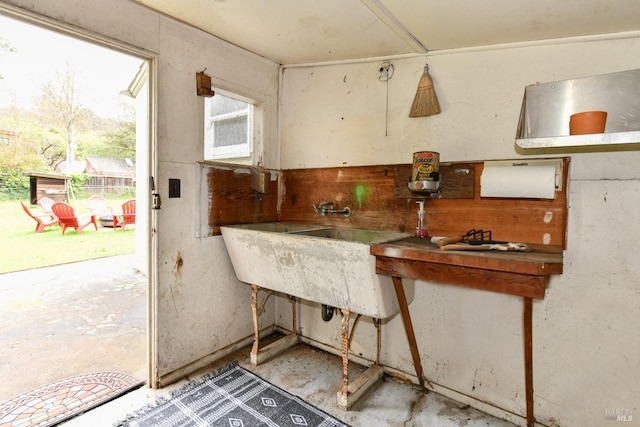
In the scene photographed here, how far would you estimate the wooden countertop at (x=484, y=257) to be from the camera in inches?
44.6

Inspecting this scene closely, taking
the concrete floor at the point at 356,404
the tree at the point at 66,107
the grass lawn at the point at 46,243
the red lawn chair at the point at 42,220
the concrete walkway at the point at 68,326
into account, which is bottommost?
the concrete floor at the point at 356,404

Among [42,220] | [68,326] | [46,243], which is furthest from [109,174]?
[68,326]

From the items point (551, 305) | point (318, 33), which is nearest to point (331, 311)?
point (551, 305)

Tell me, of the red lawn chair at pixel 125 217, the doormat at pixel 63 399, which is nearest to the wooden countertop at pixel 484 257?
the doormat at pixel 63 399

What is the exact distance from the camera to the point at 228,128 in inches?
116

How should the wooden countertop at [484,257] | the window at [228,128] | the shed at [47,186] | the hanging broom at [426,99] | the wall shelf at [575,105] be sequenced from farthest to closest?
the shed at [47,186]
the window at [228,128]
the hanging broom at [426,99]
the wall shelf at [575,105]
the wooden countertop at [484,257]

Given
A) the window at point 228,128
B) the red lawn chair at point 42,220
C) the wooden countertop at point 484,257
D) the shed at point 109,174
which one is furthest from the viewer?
the shed at point 109,174

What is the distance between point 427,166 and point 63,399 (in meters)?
2.49

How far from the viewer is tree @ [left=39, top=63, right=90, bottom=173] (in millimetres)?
8953

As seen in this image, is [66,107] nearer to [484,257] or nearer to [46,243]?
[46,243]

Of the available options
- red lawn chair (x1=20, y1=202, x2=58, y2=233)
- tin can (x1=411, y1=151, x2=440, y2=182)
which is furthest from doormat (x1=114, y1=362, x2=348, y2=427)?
red lawn chair (x1=20, y1=202, x2=58, y2=233)

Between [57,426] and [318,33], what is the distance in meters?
2.56

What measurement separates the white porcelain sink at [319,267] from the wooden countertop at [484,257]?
0.14 meters

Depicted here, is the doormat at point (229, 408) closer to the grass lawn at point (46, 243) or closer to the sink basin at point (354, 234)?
the sink basin at point (354, 234)
